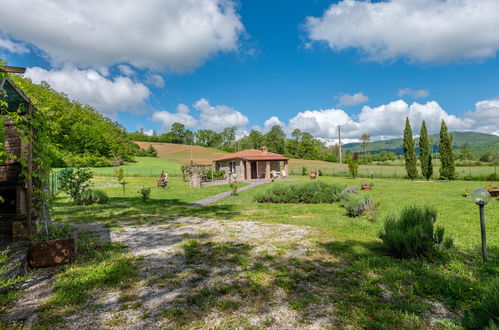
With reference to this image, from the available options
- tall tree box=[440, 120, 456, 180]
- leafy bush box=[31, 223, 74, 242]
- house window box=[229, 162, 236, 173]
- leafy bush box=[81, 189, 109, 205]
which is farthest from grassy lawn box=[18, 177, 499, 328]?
house window box=[229, 162, 236, 173]

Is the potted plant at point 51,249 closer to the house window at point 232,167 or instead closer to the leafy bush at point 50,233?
the leafy bush at point 50,233

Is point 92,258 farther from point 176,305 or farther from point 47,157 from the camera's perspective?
point 176,305

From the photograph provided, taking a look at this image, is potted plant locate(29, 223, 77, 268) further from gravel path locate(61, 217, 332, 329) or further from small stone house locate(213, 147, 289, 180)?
small stone house locate(213, 147, 289, 180)

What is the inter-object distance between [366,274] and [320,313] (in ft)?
4.31

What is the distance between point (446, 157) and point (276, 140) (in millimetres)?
54651

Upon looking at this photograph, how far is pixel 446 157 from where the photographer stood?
79.4ft

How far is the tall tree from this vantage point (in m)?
24.1

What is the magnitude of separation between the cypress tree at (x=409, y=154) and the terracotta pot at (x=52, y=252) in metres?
29.6

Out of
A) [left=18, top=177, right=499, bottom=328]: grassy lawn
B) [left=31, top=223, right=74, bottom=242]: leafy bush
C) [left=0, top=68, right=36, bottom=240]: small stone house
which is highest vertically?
[left=0, top=68, right=36, bottom=240]: small stone house

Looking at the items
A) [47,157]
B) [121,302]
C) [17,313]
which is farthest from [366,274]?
[47,157]

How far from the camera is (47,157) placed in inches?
156

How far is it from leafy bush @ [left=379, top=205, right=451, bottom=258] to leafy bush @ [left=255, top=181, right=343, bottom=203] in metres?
6.71

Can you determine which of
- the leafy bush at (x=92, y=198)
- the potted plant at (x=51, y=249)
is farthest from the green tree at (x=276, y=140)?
the potted plant at (x=51, y=249)

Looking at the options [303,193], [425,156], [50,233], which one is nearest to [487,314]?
[50,233]
